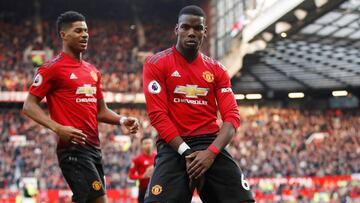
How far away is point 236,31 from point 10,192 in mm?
13443

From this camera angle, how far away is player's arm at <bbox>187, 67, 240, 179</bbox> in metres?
4.15

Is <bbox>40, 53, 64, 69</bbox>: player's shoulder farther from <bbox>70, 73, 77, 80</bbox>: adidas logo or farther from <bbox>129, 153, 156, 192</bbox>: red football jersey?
<bbox>129, 153, 156, 192</bbox>: red football jersey

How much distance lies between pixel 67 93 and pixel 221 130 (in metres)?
1.57

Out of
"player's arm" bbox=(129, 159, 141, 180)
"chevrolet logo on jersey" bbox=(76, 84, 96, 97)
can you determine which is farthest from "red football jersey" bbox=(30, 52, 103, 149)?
"player's arm" bbox=(129, 159, 141, 180)

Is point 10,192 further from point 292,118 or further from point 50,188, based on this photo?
point 292,118

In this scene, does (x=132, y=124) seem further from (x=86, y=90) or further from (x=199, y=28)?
(x=199, y=28)

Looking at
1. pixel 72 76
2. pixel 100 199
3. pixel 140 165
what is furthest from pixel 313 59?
pixel 100 199

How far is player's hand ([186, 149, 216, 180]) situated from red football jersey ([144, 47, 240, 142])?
0.24m

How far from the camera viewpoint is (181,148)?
13.9ft

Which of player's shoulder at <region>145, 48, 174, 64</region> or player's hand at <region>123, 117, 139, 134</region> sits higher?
player's shoulder at <region>145, 48, 174, 64</region>

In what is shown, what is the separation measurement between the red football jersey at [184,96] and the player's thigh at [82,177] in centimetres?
98

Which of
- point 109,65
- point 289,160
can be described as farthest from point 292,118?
point 109,65

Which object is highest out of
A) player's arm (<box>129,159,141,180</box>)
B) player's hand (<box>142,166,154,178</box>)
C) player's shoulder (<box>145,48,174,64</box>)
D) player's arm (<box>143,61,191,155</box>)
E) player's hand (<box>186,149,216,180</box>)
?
player's shoulder (<box>145,48,174,64</box>)

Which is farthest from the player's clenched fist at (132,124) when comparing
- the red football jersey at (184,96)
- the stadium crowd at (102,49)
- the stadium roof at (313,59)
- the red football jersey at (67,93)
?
the stadium crowd at (102,49)
